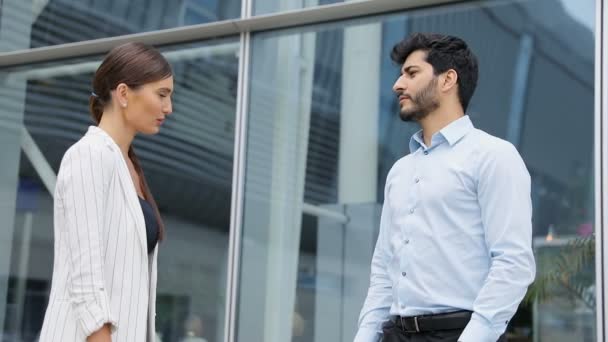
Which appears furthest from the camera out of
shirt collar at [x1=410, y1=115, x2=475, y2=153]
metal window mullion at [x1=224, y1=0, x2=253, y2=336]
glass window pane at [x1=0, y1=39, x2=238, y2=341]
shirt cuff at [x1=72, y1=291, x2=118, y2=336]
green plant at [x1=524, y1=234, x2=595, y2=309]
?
glass window pane at [x1=0, y1=39, x2=238, y2=341]

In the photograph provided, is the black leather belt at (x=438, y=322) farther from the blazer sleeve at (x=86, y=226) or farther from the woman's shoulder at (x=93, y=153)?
the woman's shoulder at (x=93, y=153)

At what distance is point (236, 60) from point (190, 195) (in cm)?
84

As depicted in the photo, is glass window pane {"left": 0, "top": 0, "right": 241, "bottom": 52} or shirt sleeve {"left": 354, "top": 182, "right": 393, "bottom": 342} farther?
glass window pane {"left": 0, "top": 0, "right": 241, "bottom": 52}

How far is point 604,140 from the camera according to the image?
4688 millimetres

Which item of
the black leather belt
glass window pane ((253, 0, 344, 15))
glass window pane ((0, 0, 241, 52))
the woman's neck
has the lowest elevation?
the black leather belt

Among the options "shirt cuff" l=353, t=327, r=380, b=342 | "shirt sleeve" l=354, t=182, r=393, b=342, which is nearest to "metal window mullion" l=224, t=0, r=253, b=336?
"shirt sleeve" l=354, t=182, r=393, b=342

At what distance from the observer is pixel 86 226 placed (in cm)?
261

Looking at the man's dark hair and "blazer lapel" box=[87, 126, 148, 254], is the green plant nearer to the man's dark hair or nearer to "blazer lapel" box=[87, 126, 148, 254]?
the man's dark hair

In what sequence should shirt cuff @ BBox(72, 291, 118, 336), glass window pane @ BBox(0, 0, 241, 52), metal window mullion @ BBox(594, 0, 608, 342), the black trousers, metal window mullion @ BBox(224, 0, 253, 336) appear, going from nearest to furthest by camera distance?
shirt cuff @ BBox(72, 291, 118, 336), the black trousers, metal window mullion @ BBox(594, 0, 608, 342), metal window mullion @ BBox(224, 0, 253, 336), glass window pane @ BBox(0, 0, 241, 52)

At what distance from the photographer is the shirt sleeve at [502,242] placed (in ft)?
8.79

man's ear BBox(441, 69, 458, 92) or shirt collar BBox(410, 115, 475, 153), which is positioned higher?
man's ear BBox(441, 69, 458, 92)

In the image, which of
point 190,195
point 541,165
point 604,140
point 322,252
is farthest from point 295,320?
point 604,140

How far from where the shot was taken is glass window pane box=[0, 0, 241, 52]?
6211 mm

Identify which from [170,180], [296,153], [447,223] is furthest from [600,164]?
[170,180]
